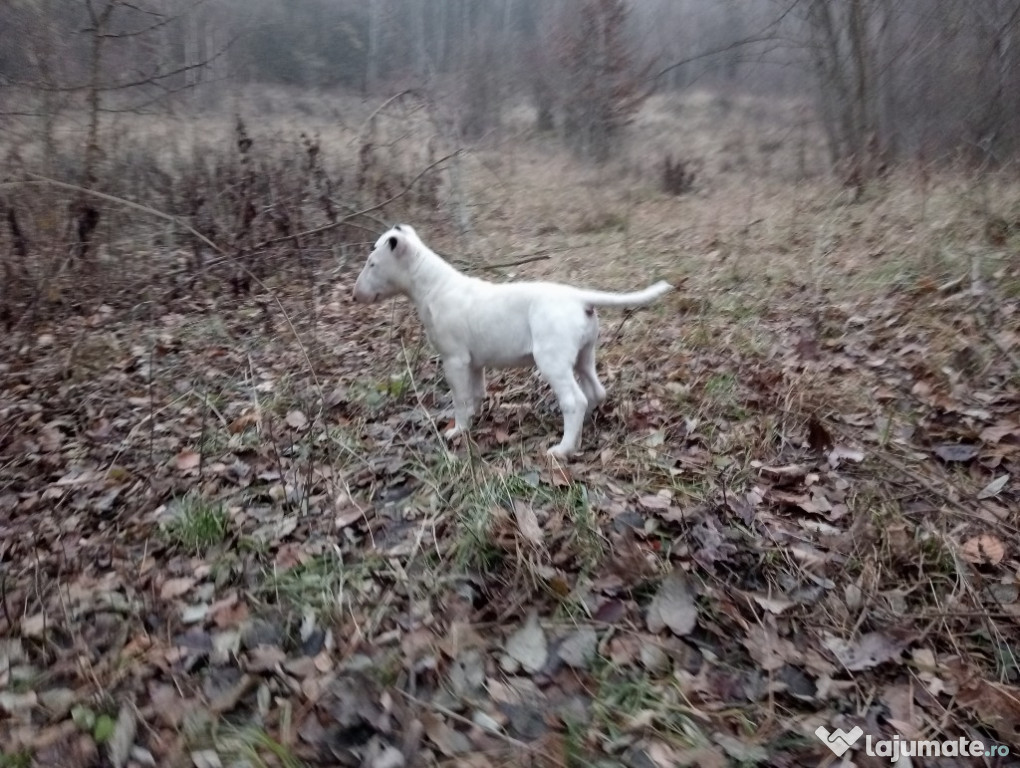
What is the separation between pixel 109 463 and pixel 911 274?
21.8 feet

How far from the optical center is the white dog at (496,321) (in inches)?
166

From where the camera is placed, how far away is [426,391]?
5.60m

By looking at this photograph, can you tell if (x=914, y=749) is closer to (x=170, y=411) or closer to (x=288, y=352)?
(x=170, y=411)

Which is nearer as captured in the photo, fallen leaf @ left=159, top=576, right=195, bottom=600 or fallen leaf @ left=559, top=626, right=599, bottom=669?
fallen leaf @ left=559, top=626, right=599, bottom=669

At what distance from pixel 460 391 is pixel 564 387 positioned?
80 cm

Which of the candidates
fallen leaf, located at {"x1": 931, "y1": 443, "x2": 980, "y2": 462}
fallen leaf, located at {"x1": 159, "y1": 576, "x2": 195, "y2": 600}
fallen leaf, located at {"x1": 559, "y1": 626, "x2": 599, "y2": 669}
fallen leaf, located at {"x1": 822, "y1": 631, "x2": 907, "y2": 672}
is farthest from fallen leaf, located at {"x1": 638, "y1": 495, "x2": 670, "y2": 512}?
fallen leaf, located at {"x1": 159, "y1": 576, "x2": 195, "y2": 600}

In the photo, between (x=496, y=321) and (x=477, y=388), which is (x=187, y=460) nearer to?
(x=477, y=388)

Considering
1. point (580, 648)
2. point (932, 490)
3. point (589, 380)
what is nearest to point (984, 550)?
point (932, 490)

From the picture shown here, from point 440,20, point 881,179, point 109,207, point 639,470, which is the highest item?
point 440,20

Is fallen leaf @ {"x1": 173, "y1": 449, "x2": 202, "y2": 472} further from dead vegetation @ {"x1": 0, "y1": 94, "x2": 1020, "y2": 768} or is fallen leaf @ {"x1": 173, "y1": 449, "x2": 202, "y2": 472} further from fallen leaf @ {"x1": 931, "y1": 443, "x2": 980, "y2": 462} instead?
fallen leaf @ {"x1": 931, "y1": 443, "x2": 980, "y2": 462}

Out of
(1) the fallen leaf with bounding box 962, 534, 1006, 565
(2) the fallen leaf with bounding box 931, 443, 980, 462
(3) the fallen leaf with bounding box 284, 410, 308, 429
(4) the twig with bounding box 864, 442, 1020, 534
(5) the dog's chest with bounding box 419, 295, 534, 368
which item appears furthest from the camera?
(3) the fallen leaf with bounding box 284, 410, 308, 429

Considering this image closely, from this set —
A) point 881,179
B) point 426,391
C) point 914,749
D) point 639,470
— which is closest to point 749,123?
point 881,179

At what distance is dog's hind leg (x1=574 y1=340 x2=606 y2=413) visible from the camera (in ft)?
15.3

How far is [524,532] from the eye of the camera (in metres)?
3.28
